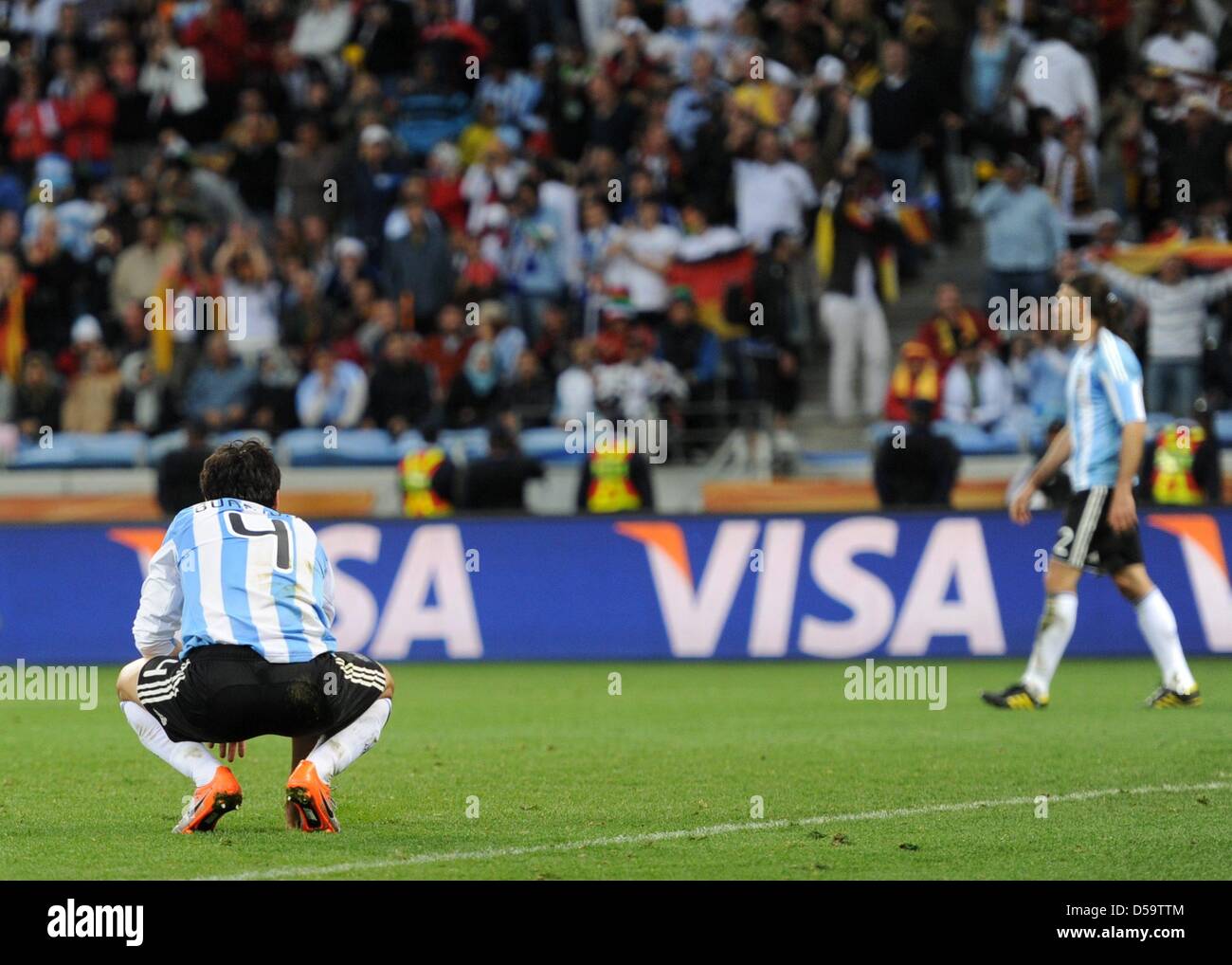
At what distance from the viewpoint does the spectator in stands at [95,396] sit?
63.3 ft

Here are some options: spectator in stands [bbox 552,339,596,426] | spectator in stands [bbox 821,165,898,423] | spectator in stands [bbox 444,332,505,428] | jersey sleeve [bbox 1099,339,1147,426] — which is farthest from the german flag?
jersey sleeve [bbox 1099,339,1147,426]

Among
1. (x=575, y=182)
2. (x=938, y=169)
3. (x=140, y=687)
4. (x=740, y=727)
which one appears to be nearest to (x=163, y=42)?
(x=575, y=182)

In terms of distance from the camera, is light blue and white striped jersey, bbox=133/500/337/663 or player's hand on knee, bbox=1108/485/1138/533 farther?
player's hand on knee, bbox=1108/485/1138/533

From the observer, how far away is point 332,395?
18.9 metres

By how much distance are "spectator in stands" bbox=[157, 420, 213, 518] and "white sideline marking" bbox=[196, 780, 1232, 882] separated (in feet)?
34.4

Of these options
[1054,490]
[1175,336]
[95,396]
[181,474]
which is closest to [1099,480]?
[1054,490]

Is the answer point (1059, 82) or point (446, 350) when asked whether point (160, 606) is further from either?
point (1059, 82)

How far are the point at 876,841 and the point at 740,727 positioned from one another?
3882mm

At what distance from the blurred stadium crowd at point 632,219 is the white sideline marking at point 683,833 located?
9271 mm

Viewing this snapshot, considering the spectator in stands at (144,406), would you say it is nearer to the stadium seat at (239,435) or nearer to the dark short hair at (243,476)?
the stadium seat at (239,435)

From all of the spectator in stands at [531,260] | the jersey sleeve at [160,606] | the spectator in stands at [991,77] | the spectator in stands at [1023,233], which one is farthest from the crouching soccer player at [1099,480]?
the spectator in stands at [991,77]

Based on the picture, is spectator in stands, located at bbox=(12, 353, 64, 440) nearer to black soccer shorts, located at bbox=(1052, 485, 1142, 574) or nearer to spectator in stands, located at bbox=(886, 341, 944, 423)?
spectator in stands, located at bbox=(886, 341, 944, 423)

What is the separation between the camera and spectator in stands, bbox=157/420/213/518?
57.4 feet

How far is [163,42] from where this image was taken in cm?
2228
